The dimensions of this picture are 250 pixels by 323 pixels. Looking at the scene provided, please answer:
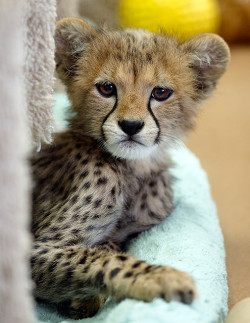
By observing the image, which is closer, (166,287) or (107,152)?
(166,287)

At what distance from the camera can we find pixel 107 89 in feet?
4.87

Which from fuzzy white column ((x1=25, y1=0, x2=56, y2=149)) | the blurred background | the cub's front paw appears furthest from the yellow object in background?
the cub's front paw

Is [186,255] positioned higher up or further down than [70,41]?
further down

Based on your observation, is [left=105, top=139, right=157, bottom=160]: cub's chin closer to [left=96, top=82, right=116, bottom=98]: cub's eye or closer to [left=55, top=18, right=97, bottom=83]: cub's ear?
[left=96, top=82, right=116, bottom=98]: cub's eye

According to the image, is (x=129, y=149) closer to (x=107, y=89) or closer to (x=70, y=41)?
(x=107, y=89)

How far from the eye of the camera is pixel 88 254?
4.19ft

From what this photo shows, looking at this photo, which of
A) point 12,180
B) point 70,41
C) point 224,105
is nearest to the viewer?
point 12,180

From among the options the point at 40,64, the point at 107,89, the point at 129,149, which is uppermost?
the point at 40,64

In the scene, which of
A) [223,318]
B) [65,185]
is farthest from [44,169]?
[223,318]

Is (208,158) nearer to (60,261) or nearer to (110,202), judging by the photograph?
(110,202)

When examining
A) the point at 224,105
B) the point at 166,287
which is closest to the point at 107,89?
the point at 166,287

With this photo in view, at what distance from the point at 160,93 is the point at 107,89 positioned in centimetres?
14

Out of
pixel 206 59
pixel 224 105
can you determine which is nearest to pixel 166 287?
pixel 206 59

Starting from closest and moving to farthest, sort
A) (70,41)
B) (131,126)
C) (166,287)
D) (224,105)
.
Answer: (166,287) → (131,126) → (70,41) → (224,105)
